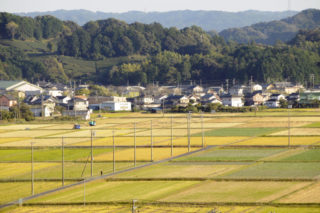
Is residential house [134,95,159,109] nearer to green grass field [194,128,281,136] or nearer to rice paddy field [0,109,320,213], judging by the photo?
green grass field [194,128,281,136]

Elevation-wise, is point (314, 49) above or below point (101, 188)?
above

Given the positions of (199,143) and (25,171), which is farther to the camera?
(199,143)

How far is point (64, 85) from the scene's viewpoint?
314ft

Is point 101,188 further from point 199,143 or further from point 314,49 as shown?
point 314,49

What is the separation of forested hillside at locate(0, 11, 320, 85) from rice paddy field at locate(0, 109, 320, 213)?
53.1m

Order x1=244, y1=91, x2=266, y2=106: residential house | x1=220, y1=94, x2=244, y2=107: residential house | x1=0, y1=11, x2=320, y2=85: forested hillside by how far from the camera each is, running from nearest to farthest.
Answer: x1=220, y1=94, x2=244, y2=107: residential house < x1=244, y1=91, x2=266, y2=106: residential house < x1=0, y1=11, x2=320, y2=85: forested hillside

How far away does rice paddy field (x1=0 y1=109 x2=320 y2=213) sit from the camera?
1752 centimetres

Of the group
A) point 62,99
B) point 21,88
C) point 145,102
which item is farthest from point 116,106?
point 21,88

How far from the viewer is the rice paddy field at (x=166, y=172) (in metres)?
17.5

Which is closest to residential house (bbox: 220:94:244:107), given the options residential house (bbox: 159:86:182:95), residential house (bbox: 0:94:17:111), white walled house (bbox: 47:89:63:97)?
residential house (bbox: 159:86:182:95)

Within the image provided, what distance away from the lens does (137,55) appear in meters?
117

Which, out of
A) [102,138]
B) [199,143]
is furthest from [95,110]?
[199,143]

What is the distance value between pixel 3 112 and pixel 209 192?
34997mm

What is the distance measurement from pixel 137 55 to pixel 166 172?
3740 inches
